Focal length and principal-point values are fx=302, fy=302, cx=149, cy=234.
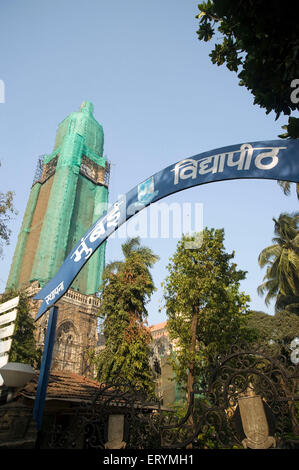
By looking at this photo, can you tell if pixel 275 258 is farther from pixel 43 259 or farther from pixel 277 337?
pixel 43 259

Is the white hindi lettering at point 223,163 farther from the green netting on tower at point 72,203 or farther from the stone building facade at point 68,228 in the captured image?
the green netting on tower at point 72,203

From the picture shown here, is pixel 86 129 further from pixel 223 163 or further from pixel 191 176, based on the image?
pixel 223 163

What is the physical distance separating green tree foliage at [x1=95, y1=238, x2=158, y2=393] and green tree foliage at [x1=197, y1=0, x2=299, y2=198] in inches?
478

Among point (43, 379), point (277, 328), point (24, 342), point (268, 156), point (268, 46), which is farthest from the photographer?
point (277, 328)

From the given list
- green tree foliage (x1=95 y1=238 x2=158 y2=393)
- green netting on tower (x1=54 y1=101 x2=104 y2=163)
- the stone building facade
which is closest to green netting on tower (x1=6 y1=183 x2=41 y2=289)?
the stone building facade

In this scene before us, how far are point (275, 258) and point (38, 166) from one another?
3035 cm

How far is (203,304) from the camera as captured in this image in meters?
13.1

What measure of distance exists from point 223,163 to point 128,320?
471 inches

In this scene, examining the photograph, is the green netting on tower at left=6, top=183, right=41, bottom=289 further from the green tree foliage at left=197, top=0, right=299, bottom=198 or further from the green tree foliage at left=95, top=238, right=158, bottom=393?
the green tree foliage at left=197, top=0, right=299, bottom=198

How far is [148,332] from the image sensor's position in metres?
14.7

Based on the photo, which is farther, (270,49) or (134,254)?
(134,254)

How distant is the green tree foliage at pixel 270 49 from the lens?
112 inches

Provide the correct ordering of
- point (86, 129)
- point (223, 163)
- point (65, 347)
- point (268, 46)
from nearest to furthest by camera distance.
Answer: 1. point (268, 46)
2. point (223, 163)
3. point (65, 347)
4. point (86, 129)

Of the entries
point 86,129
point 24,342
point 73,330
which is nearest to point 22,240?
point 73,330
